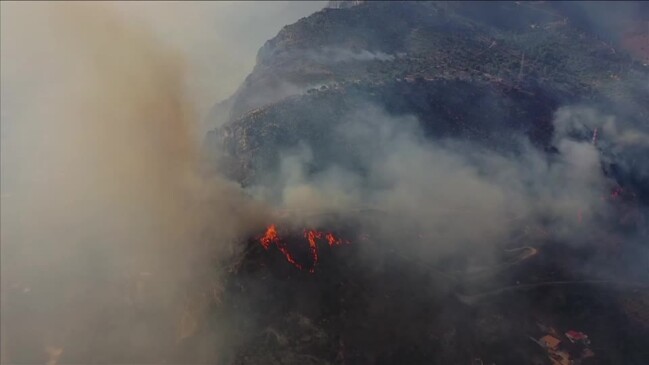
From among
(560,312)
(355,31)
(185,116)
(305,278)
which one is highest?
(355,31)

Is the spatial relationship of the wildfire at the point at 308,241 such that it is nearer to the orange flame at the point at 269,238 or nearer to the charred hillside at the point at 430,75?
the orange flame at the point at 269,238

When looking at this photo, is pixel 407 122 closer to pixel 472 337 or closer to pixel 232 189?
pixel 232 189

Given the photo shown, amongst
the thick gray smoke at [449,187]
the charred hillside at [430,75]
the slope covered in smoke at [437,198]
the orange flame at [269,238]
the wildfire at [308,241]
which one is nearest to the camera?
the slope covered in smoke at [437,198]

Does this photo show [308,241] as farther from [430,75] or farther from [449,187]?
[430,75]

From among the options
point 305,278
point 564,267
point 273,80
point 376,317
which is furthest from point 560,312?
point 273,80

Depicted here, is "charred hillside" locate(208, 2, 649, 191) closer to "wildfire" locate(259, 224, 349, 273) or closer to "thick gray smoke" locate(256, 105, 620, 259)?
"thick gray smoke" locate(256, 105, 620, 259)

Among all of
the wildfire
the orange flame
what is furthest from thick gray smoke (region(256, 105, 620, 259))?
the orange flame

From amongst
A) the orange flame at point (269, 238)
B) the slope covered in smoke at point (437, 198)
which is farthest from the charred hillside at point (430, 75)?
the orange flame at point (269, 238)
